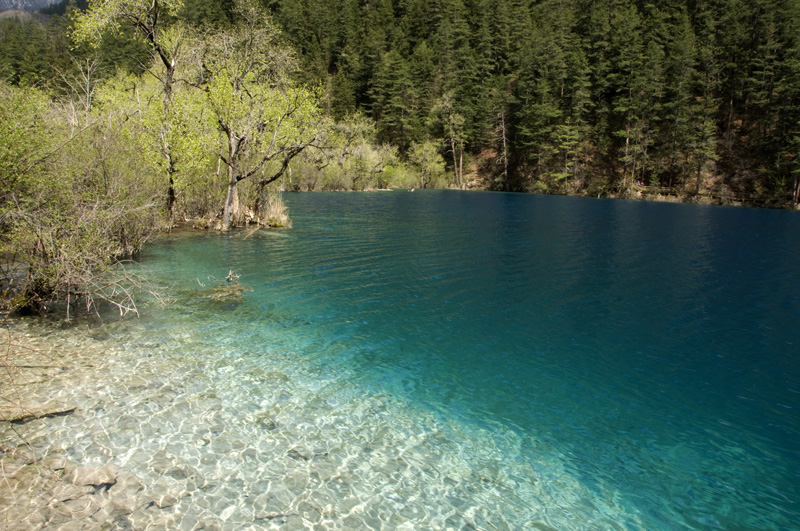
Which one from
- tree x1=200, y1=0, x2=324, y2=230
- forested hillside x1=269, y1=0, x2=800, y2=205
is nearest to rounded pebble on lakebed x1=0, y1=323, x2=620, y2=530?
tree x1=200, y1=0, x2=324, y2=230

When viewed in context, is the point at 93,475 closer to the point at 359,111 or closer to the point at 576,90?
the point at 576,90

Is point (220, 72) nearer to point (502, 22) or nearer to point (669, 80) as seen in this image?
point (669, 80)

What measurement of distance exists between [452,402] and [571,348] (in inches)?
172

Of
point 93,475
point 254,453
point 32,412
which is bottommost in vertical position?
point 254,453

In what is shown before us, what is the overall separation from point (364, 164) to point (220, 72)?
46.9m

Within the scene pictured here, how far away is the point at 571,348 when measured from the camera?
1134 cm

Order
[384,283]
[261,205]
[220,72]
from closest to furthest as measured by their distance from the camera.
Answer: [384,283] < [220,72] < [261,205]

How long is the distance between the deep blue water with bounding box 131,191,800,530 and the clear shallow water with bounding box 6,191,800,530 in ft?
0.18

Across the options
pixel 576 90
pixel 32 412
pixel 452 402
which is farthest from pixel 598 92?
pixel 32 412

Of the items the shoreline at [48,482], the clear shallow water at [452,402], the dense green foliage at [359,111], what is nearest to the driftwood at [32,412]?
the shoreline at [48,482]

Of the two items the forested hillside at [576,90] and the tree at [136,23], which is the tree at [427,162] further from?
the tree at [136,23]

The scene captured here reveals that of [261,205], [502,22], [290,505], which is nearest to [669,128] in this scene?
[502,22]

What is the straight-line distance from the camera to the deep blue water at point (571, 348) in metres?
6.62

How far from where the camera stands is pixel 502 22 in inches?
4313
